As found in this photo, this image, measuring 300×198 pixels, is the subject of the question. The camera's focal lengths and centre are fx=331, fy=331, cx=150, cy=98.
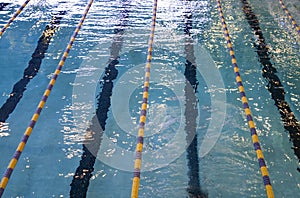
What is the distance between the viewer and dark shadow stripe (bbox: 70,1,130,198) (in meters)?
1.92

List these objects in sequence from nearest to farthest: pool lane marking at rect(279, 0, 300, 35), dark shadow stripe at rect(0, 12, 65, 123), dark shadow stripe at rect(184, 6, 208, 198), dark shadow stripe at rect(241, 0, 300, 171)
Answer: dark shadow stripe at rect(184, 6, 208, 198)
dark shadow stripe at rect(241, 0, 300, 171)
dark shadow stripe at rect(0, 12, 65, 123)
pool lane marking at rect(279, 0, 300, 35)

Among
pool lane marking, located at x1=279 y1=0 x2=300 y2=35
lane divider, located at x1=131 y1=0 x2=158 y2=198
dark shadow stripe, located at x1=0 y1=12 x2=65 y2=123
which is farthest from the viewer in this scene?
pool lane marking, located at x1=279 y1=0 x2=300 y2=35

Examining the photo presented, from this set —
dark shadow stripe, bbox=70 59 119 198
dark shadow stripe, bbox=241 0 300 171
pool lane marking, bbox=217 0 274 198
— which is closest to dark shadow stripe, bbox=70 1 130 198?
dark shadow stripe, bbox=70 59 119 198

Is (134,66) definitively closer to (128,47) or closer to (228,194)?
(128,47)

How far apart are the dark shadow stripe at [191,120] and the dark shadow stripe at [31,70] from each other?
52.0 inches

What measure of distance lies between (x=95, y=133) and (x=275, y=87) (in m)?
1.51

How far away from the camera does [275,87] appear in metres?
2.72

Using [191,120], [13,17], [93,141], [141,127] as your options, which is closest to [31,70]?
[13,17]

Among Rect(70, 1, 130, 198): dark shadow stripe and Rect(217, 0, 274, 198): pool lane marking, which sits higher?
Rect(217, 0, 274, 198): pool lane marking

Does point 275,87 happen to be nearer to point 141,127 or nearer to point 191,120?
point 191,120

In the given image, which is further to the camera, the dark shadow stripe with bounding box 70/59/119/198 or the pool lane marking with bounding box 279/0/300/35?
the pool lane marking with bounding box 279/0/300/35

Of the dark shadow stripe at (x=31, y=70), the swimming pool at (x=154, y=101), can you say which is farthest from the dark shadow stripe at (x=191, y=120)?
the dark shadow stripe at (x=31, y=70)

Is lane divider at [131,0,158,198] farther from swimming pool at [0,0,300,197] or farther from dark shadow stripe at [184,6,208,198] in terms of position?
dark shadow stripe at [184,6,208,198]

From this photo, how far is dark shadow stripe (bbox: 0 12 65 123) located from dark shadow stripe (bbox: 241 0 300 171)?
2006mm
